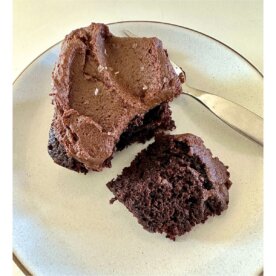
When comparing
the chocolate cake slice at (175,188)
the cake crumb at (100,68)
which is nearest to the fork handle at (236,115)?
the chocolate cake slice at (175,188)

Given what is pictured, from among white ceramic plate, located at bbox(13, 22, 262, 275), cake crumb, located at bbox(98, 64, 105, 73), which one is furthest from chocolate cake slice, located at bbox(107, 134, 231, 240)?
cake crumb, located at bbox(98, 64, 105, 73)

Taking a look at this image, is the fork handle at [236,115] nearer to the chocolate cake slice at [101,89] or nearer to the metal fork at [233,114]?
the metal fork at [233,114]

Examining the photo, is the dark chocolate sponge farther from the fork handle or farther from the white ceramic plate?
the fork handle

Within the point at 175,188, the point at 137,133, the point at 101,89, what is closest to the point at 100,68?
the point at 101,89

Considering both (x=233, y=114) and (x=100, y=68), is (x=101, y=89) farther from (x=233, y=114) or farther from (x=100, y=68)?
(x=233, y=114)

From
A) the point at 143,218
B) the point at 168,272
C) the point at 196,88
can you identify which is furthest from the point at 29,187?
the point at 196,88

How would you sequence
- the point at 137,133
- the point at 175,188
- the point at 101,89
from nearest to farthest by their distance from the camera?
the point at 101,89, the point at 175,188, the point at 137,133
